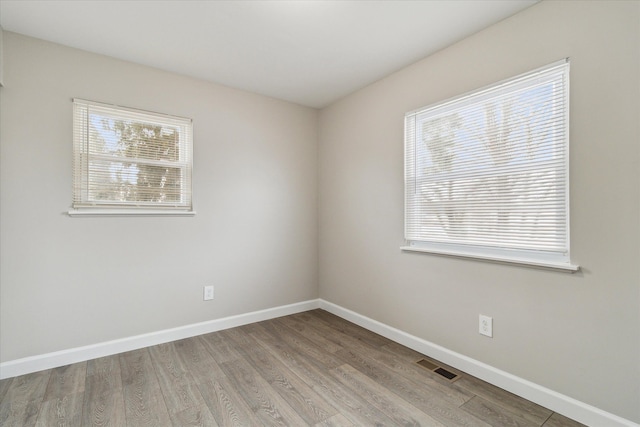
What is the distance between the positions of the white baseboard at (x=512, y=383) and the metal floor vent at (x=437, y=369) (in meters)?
0.09

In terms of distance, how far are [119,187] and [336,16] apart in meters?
2.19

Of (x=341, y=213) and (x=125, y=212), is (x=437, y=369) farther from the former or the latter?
(x=125, y=212)

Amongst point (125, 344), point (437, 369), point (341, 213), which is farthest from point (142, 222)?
point (437, 369)

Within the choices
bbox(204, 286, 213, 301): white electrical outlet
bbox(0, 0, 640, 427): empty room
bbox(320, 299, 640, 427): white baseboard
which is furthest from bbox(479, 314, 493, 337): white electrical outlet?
bbox(204, 286, 213, 301): white electrical outlet

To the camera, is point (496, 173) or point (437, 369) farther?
point (437, 369)

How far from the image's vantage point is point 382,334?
290 centimetres

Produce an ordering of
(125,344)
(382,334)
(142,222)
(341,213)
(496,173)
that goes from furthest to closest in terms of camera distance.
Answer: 1. (341,213)
2. (382,334)
3. (142,222)
4. (125,344)
5. (496,173)

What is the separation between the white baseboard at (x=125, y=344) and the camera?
220 cm

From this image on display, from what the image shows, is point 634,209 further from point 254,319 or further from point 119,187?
point 119,187

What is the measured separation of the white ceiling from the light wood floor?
2.47 m

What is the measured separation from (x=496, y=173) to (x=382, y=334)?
1.76 m

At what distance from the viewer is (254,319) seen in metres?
3.28

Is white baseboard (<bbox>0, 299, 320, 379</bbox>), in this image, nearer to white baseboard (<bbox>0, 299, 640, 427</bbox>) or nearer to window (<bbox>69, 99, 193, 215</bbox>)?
white baseboard (<bbox>0, 299, 640, 427</bbox>)

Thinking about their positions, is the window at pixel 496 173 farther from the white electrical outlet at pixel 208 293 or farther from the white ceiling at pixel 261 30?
the white electrical outlet at pixel 208 293
